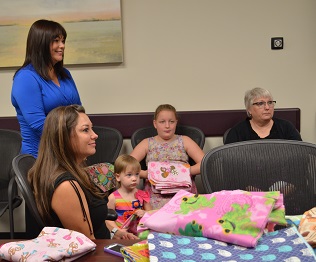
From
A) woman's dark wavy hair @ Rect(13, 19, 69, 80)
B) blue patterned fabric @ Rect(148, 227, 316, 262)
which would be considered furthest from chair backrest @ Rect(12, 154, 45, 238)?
woman's dark wavy hair @ Rect(13, 19, 69, 80)

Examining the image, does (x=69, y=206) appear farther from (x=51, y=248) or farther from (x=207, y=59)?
(x=207, y=59)

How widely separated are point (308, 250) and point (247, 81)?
278 cm

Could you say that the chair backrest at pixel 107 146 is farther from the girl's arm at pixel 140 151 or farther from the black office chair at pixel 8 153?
the black office chair at pixel 8 153

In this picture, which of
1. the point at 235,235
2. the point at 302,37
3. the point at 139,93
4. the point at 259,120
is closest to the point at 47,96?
the point at 139,93

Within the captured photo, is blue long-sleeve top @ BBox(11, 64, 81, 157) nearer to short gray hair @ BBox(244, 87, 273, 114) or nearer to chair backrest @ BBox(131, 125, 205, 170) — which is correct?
chair backrest @ BBox(131, 125, 205, 170)

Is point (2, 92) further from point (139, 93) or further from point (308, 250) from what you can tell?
point (308, 250)

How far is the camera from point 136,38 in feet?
12.6

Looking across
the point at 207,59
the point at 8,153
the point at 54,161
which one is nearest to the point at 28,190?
the point at 54,161

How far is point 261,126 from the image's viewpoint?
3438 mm

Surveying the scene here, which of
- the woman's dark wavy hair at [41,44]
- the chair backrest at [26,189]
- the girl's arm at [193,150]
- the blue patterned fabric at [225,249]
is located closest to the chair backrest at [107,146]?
the girl's arm at [193,150]

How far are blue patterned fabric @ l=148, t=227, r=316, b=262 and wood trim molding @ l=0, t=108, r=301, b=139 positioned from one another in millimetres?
2596

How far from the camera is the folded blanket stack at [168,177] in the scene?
3252 millimetres

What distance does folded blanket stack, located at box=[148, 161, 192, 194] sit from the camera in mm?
3252

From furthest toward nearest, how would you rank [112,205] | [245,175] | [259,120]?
1. [259,120]
2. [112,205]
3. [245,175]
